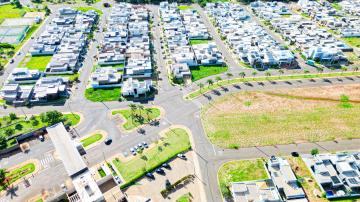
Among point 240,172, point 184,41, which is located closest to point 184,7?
point 184,41

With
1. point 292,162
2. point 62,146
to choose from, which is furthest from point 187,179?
point 62,146

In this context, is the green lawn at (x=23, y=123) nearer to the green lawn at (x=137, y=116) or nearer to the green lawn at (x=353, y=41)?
the green lawn at (x=137, y=116)

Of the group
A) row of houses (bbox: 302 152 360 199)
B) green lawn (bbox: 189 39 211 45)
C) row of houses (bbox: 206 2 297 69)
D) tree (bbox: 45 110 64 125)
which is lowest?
tree (bbox: 45 110 64 125)

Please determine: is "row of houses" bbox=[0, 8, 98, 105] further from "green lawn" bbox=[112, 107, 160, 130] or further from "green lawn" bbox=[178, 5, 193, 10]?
"green lawn" bbox=[178, 5, 193, 10]

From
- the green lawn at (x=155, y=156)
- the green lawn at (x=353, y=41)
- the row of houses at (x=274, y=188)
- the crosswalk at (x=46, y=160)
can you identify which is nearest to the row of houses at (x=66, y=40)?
the crosswalk at (x=46, y=160)

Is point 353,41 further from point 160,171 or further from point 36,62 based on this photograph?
point 36,62

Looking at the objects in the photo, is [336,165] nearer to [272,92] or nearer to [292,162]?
[292,162]

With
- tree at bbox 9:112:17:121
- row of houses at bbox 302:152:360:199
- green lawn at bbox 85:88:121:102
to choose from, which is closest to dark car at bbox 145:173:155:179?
green lawn at bbox 85:88:121:102
